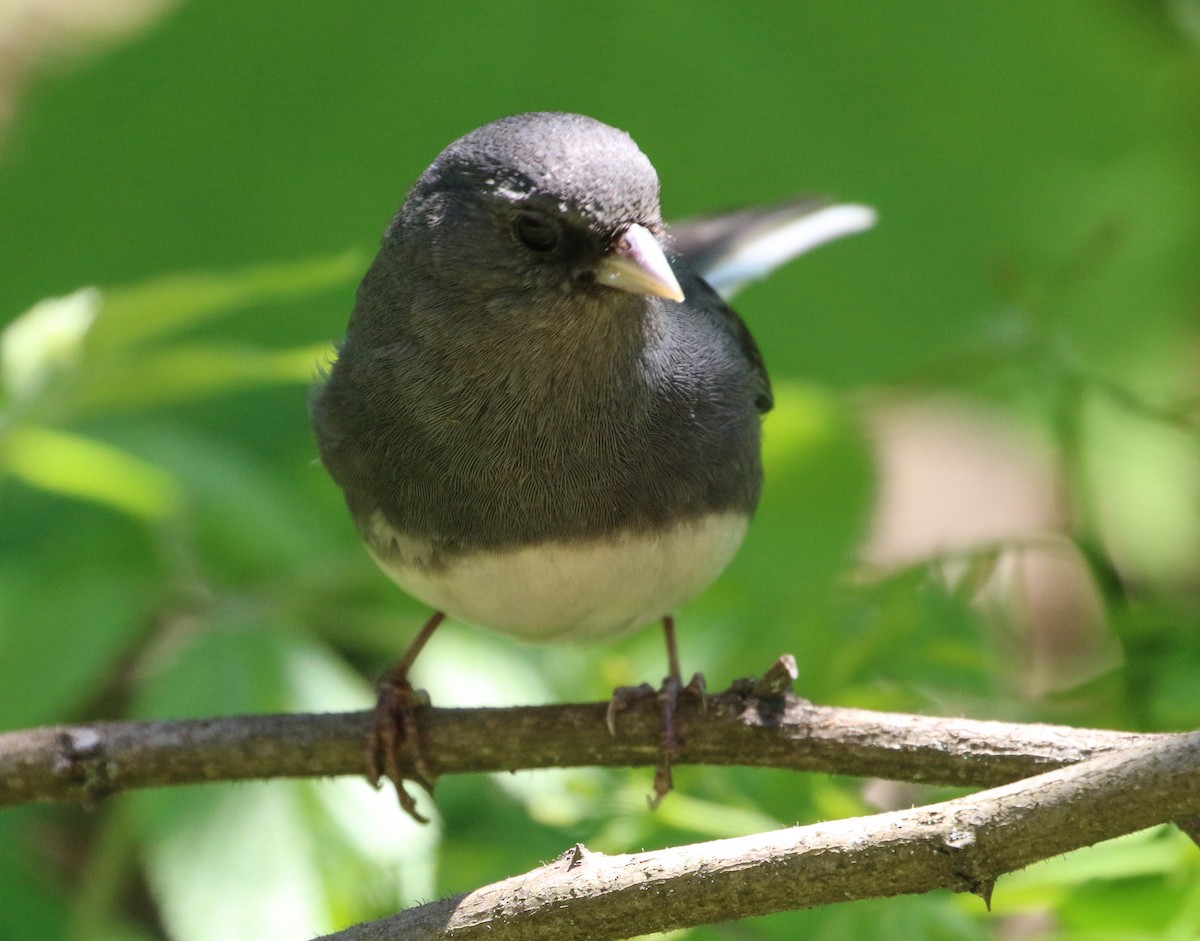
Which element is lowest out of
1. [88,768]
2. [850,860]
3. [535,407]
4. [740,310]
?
[850,860]

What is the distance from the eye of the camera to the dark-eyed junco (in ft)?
7.19

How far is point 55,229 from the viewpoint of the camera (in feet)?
12.2

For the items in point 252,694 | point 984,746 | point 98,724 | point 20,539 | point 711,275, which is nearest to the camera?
point 984,746

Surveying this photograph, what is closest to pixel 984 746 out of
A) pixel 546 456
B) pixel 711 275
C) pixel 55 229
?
pixel 546 456

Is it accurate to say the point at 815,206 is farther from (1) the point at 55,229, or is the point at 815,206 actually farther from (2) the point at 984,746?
(1) the point at 55,229

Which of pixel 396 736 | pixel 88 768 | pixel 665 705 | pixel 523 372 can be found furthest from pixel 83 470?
pixel 665 705

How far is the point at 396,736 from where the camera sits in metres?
2.50

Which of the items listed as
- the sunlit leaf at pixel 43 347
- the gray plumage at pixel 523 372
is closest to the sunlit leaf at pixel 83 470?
the sunlit leaf at pixel 43 347

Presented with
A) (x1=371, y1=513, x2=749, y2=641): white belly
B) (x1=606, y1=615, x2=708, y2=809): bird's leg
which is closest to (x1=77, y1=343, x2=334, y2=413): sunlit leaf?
(x1=371, y1=513, x2=749, y2=641): white belly

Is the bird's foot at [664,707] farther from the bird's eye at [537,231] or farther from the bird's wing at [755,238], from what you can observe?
the bird's wing at [755,238]

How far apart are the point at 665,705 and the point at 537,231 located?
773 millimetres

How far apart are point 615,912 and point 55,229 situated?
8.84 feet

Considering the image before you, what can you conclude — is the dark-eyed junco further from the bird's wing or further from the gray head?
the bird's wing

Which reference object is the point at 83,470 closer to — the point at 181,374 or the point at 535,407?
the point at 181,374
